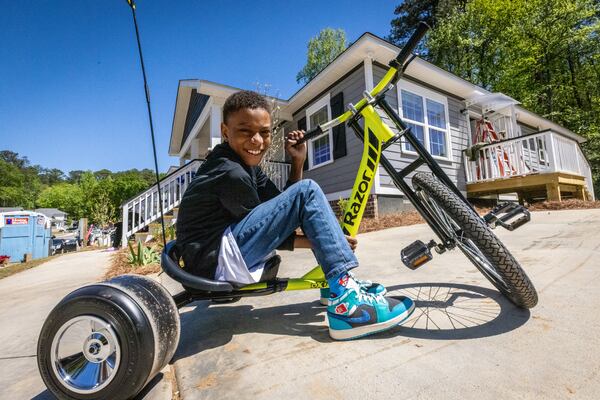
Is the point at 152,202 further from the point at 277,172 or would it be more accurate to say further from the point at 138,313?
the point at 138,313

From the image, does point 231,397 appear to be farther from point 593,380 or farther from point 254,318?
point 593,380

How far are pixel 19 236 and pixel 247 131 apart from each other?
12.5m

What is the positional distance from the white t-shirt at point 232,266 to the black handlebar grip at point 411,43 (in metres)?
1.31

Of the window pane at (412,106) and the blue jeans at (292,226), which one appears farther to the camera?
the window pane at (412,106)

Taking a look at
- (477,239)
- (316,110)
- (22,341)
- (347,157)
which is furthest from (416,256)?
(316,110)

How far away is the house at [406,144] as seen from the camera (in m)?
6.79

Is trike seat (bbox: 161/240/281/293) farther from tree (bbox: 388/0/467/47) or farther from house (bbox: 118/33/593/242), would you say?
tree (bbox: 388/0/467/47)

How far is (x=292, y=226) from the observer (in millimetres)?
1321

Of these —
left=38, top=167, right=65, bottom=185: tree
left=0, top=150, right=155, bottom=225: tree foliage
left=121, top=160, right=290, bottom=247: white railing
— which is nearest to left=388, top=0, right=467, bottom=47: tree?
left=121, top=160, right=290, bottom=247: white railing

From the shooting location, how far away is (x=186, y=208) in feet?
4.30

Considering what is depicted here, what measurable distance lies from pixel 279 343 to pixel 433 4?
27620 mm

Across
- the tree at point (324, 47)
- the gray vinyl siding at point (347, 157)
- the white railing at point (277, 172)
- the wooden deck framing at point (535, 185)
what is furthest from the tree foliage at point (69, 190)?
the wooden deck framing at point (535, 185)

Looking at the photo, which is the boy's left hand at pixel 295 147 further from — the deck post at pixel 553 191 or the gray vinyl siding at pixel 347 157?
the deck post at pixel 553 191

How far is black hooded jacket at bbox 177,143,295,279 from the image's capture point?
1.25 metres
